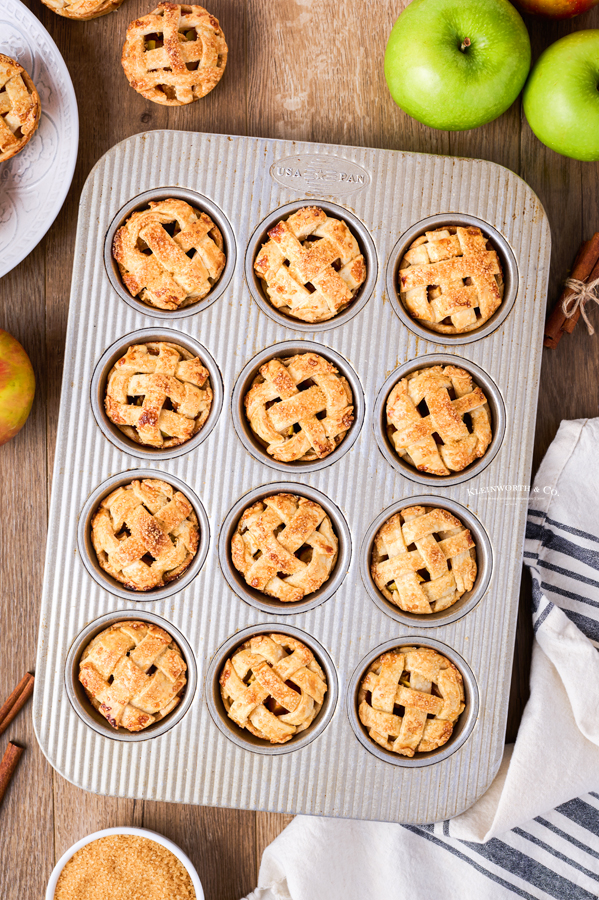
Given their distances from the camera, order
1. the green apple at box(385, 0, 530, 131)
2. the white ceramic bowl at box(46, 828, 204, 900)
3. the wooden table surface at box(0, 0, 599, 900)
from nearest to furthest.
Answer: the green apple at box(385, 0, 530, 131), the white ceramic bowl at box(46, 828, 204, 900), the wooden table surface at box(0, 0, 599, 900)

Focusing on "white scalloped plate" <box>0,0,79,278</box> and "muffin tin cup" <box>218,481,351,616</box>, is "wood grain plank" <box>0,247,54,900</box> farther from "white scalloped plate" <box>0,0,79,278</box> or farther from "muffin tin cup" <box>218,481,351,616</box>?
"muffin tin cup" <box>218,481,351,616</box>

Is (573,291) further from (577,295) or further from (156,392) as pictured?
(156,392)

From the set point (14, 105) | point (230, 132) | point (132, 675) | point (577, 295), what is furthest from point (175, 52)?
point (132, 675)

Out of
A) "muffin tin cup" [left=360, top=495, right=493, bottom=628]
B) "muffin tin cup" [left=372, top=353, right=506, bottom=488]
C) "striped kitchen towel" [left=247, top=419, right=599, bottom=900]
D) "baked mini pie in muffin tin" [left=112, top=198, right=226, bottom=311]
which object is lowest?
"striped kitchen towel" [left=247, top=419, right=599, bottom=900]

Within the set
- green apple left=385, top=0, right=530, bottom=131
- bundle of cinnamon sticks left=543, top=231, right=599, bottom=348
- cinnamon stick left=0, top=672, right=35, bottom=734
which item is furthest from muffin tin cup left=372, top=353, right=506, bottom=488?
cinnamon stick left=0, top=672, right=35, bottom=734

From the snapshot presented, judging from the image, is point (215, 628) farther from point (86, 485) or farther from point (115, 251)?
point (115, 251)
